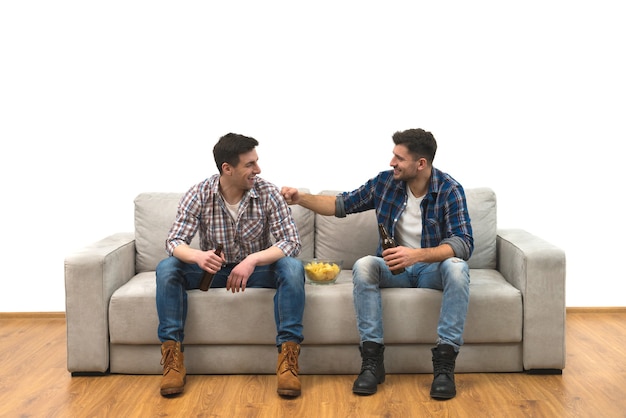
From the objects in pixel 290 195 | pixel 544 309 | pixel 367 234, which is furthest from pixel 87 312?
pixel 544 309

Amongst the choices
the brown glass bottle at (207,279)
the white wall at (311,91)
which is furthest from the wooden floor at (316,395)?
the white wall at (311,91)

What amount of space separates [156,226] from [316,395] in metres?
1.23

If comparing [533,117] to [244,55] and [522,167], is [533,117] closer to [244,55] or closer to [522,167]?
[522,167]

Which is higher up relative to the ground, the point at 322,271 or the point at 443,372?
the point at 322,271

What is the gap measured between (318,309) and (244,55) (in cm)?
160

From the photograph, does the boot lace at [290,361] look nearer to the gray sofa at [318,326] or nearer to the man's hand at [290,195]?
the gray sofa at [318,326]

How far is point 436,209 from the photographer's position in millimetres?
3367

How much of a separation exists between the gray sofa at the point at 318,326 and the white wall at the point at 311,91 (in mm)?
1081

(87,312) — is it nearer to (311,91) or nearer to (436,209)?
(436,209)

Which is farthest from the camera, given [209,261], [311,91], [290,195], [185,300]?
[311,91]

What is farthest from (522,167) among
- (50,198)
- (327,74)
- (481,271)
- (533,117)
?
(50,198)

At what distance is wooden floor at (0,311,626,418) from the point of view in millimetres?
2885

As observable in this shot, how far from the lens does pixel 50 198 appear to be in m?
4.40

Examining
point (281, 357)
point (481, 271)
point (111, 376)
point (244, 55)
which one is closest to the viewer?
point (281, 357)
